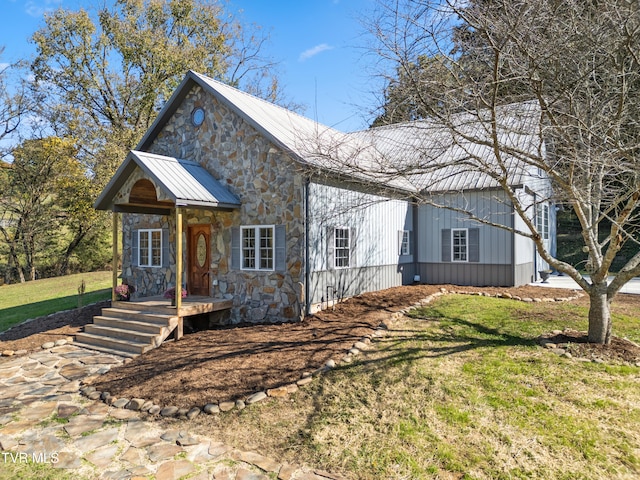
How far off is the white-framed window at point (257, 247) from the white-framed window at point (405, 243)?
214 inches

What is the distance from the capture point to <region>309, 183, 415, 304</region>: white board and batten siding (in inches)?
385

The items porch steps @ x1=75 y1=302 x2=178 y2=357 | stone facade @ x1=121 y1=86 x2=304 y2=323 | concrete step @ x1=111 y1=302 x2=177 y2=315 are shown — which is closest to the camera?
porch steps @ x1=75 y1=302 x2=178 y2=357

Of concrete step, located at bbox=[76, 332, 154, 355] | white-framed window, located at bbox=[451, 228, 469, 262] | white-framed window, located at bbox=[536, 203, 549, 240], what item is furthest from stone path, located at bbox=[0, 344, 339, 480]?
white-framed window, located at bbox=[536, 203, 549, 240]

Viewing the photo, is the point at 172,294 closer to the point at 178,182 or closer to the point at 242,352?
the point at 178,182

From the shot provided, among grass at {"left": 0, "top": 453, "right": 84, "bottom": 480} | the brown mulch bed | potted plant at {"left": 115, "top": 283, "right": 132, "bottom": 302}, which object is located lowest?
grass at {"left": 0, "top": 453, "right": 84, "bottom": 480}

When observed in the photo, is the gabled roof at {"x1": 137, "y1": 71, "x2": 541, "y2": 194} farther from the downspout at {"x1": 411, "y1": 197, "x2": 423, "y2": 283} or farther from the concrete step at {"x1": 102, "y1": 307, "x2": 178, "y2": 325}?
the concrete step at {"x1": 102, "y1": 307, "x2": 178, "y2": 325}

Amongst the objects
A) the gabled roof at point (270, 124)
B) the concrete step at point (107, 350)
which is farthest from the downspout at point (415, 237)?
the concrete step at point (107, 350)

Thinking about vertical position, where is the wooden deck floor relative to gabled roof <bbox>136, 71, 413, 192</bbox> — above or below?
below

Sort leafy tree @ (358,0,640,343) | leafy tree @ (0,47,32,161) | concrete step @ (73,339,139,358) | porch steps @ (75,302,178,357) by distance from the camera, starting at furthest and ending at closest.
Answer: leafy tree @ (0,47,32,161) → porch steps @ (75,302,178,357) → concrete step @ (73,339,139,358) → leafy tree @ (358,0,640,343)

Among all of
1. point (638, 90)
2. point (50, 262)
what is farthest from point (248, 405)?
point (50, 262)

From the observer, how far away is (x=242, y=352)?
7.55 m

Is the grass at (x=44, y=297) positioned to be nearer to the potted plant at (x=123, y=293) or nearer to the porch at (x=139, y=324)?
the potted plant at (x=123, y=293)

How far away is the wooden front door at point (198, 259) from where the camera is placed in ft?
36.1

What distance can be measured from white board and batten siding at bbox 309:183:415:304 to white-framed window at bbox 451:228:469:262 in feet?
4.63
